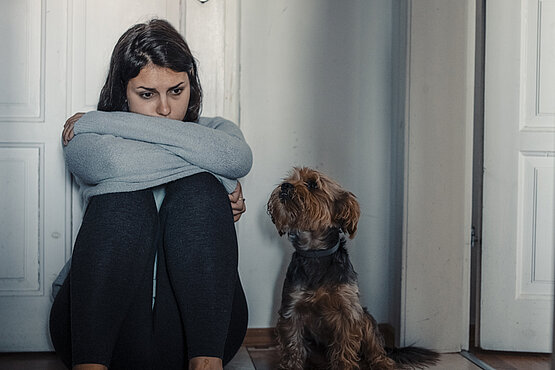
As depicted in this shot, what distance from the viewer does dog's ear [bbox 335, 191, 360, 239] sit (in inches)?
74.8

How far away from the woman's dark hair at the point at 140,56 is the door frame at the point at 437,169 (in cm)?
82

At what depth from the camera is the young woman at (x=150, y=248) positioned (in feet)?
4.34

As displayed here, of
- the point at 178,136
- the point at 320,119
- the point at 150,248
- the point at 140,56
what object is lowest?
the point at 150,248

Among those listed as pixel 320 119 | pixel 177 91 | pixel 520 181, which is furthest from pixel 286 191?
pixel 520 181

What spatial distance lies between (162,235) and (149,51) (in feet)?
1.69

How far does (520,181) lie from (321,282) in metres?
0.84

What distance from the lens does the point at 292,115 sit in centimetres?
234

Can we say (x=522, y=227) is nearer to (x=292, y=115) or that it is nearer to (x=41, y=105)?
(x=292, y=115)

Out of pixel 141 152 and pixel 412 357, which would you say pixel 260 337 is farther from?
pixel 141 152

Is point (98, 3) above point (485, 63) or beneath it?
above

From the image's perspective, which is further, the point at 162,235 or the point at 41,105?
the point at 41,105

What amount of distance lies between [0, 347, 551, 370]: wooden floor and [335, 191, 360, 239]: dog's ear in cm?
51

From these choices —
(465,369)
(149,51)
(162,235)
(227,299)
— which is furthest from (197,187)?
(465,369)

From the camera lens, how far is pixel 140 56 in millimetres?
1692
